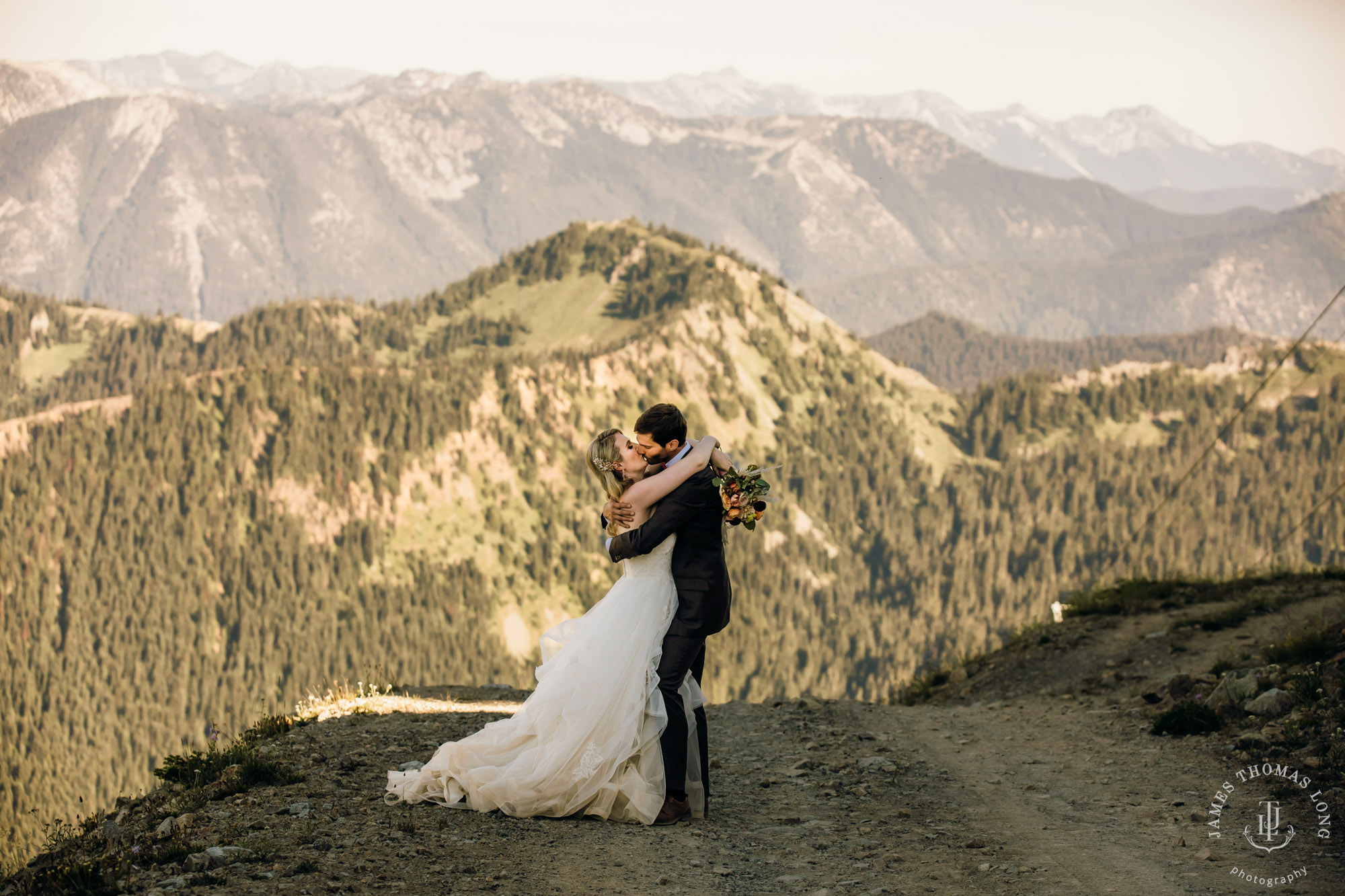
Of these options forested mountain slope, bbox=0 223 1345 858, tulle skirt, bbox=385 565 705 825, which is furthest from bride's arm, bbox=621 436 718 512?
forested mountain slope, bbox=0 223 1345 858

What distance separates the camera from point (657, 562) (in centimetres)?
1066

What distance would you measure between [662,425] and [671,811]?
3.74m

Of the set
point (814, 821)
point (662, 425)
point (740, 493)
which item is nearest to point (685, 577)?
point (740, 493)

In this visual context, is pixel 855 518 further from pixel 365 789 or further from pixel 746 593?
pixel 365 789

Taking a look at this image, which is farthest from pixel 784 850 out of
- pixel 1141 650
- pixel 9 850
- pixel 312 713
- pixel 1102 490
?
pixel 1102 490

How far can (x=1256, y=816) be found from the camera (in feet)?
34.2

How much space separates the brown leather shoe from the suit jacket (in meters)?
1.61

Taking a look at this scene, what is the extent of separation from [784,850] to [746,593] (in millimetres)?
132645

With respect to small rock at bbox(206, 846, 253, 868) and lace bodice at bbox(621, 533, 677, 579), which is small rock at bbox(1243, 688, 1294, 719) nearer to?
lace bodice at bbox(621, 533, 677, 579)

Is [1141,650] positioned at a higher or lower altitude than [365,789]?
lower

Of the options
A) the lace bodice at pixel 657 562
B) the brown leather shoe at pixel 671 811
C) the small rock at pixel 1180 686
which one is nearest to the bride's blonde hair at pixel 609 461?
the lace bodice at pixel 657 562

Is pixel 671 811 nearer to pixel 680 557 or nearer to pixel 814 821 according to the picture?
pixel 814 821

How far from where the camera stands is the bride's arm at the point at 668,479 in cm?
1020

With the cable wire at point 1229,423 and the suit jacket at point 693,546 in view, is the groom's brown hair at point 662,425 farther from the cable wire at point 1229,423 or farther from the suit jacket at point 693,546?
the cable wire at point 1229,423
